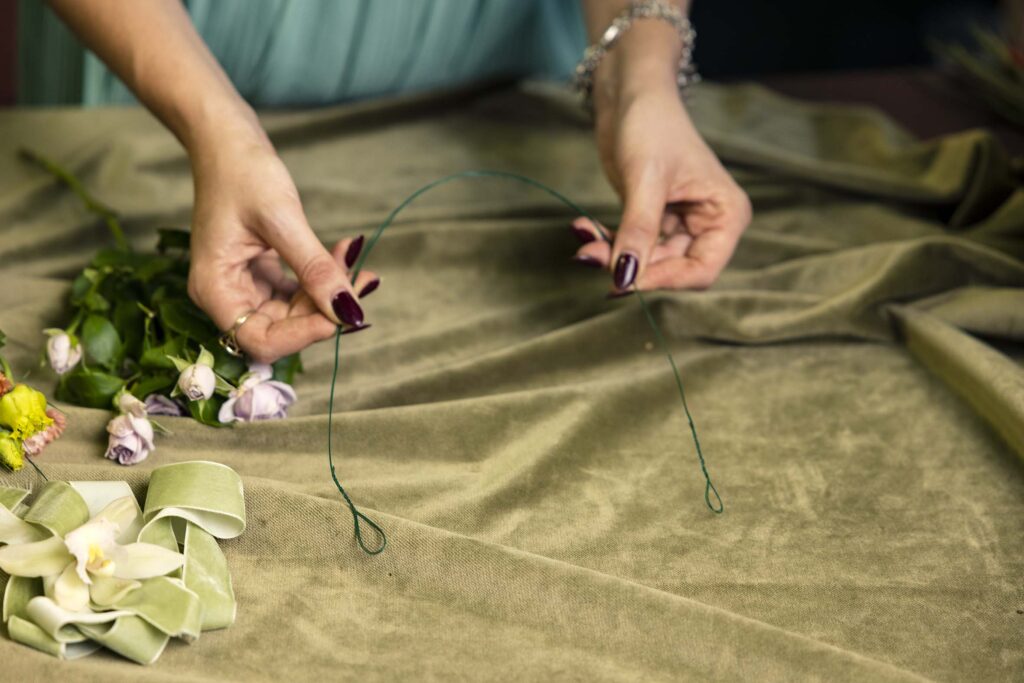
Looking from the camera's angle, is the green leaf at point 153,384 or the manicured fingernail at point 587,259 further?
the manicured fingernail at point 587,259

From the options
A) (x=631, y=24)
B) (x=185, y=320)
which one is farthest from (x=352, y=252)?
(x=631, y=24)

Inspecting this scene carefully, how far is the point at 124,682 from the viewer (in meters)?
0.57

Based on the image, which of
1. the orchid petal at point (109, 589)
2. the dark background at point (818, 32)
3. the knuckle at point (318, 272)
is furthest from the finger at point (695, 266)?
the dark background at point (818, 32)

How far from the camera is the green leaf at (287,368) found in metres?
0.85

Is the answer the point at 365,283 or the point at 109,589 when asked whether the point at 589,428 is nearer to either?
the point at 365,283

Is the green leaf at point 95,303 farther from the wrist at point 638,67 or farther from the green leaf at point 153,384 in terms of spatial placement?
the wrist at point 638,67

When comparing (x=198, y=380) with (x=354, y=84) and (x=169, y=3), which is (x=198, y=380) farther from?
(x=354, y=84)

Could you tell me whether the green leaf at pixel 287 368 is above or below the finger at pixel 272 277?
below

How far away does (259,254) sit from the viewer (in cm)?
86

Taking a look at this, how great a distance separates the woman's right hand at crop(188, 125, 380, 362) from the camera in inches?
30.7

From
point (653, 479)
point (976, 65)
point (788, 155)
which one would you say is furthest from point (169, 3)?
point (976, 65)

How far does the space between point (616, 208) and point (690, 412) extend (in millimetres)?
344

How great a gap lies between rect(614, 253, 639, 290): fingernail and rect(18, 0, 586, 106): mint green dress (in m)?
0.58

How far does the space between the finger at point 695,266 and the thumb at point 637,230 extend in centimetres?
3
